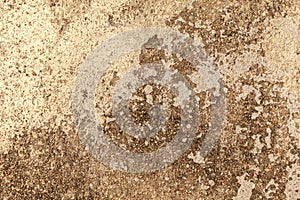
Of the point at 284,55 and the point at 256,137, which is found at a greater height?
the point at 284,55

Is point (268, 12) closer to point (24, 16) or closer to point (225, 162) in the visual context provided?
point (225, 162)

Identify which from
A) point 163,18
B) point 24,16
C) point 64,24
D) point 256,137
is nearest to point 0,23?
point 24,16

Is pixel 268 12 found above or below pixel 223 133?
above

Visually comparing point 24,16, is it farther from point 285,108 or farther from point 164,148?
point 285,108

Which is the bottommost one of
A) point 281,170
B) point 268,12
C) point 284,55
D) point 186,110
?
point 281,170

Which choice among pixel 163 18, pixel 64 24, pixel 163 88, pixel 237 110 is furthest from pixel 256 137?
pixel 64 24

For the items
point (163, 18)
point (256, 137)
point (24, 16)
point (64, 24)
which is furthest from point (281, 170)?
point (24, 16)
